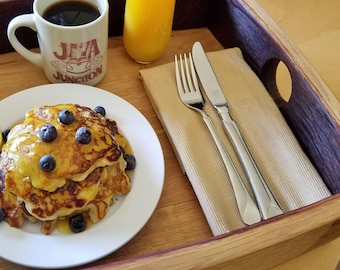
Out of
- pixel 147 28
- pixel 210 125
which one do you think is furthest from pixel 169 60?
pixel 210 125

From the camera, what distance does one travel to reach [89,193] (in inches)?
28.2

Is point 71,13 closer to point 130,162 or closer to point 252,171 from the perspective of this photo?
point 130,162

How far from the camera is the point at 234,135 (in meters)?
0.87

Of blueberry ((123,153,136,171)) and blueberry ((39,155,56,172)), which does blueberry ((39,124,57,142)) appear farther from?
blueberry ((123,153,136,171))

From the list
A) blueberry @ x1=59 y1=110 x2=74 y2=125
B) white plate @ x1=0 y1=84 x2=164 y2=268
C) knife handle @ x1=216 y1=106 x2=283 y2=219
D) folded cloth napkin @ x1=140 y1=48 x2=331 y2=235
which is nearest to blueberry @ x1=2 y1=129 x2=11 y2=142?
white plate @ x1=0 y1=84 x2=164 y2=268

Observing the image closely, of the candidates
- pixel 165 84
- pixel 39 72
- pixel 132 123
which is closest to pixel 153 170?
pixel 132 123

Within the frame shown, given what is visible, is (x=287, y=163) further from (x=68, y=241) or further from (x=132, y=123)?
(x=68, y=241)

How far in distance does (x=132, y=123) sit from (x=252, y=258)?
314mm

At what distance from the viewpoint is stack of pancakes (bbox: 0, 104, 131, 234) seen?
697mm

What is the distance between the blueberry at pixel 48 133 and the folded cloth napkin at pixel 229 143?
230mm

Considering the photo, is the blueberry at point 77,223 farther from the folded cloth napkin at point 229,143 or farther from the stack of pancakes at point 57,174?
the folded cloth napkin at point 229,143

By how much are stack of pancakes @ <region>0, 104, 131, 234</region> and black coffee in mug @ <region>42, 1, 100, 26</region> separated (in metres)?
0.19

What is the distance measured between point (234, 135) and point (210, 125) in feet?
0.15

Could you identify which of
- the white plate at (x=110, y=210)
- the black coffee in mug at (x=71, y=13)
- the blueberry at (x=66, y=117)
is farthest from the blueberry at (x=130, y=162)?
the black coffee in mug at (x=71, y=13)
